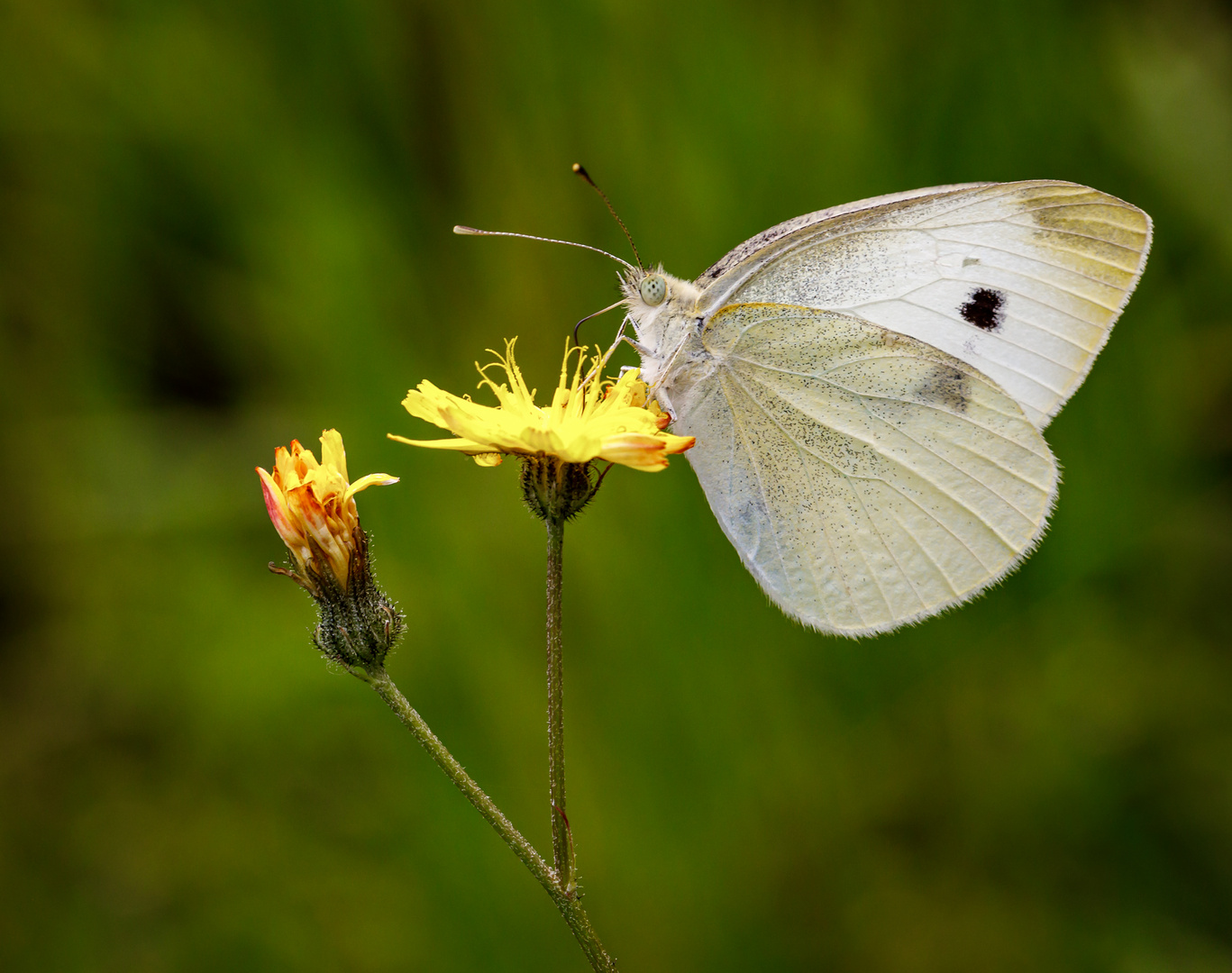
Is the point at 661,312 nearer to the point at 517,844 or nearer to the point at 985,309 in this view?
the point at 985,309

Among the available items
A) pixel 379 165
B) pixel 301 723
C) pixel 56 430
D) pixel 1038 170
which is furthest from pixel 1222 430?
pixel 56 430

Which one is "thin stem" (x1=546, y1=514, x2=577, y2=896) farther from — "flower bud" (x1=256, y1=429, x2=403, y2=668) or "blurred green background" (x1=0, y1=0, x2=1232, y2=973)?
"blurred green background" (x1=0, y1=0, x2=1232, y2=973)

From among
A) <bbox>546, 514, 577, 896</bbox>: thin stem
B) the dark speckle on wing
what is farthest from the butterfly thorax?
<bbox>546, 514, 577, 896</bbox>: thin stem

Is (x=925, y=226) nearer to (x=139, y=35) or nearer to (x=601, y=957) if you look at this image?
(x=601, y=957)

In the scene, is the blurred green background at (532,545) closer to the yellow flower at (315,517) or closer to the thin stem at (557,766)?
the yellow flower at (315,517)

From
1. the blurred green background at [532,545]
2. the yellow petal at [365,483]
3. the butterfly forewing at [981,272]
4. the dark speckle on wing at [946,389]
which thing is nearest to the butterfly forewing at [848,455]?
the dark speckle on wing at [946,389]

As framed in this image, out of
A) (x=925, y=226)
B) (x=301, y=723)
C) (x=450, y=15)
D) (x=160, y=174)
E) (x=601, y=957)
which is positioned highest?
(x=450, y=15)

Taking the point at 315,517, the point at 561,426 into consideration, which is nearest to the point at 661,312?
the point at 561,426
